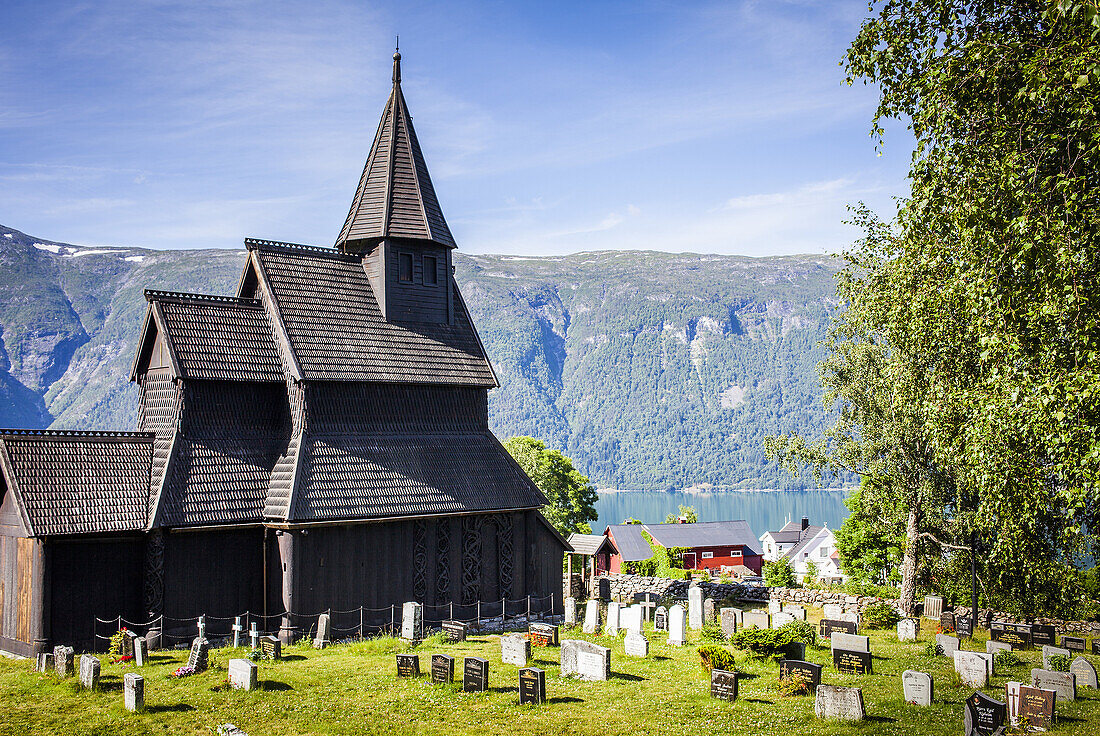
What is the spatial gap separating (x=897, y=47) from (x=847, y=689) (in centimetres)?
1203

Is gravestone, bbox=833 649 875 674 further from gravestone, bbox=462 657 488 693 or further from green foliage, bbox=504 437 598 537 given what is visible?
green foliage, bbox=504 437 598 537

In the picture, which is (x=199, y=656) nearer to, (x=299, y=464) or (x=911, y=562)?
(x=299, y=464)

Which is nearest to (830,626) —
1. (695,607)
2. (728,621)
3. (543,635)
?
(728,621)

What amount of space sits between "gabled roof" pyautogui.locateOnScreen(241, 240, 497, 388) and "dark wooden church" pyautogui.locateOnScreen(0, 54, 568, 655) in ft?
0.21

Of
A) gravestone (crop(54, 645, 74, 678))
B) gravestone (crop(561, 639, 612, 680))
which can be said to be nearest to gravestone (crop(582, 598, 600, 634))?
gravestone (crop(561, 639, 612, 680))

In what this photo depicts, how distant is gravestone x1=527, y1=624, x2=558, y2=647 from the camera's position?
2369cm

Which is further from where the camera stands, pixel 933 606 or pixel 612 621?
pixel 933 606

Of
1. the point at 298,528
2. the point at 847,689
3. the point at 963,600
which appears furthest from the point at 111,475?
the point at 963,600

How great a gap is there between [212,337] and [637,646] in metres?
15.6

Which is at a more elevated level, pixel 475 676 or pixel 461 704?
pixel 475 676

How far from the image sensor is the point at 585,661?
19453 mm

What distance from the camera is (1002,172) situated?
13.2 m

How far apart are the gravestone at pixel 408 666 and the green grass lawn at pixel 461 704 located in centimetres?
31

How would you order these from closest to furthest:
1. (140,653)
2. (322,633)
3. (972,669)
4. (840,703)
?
(840,703), (972,669), (140,653), (322,633)
